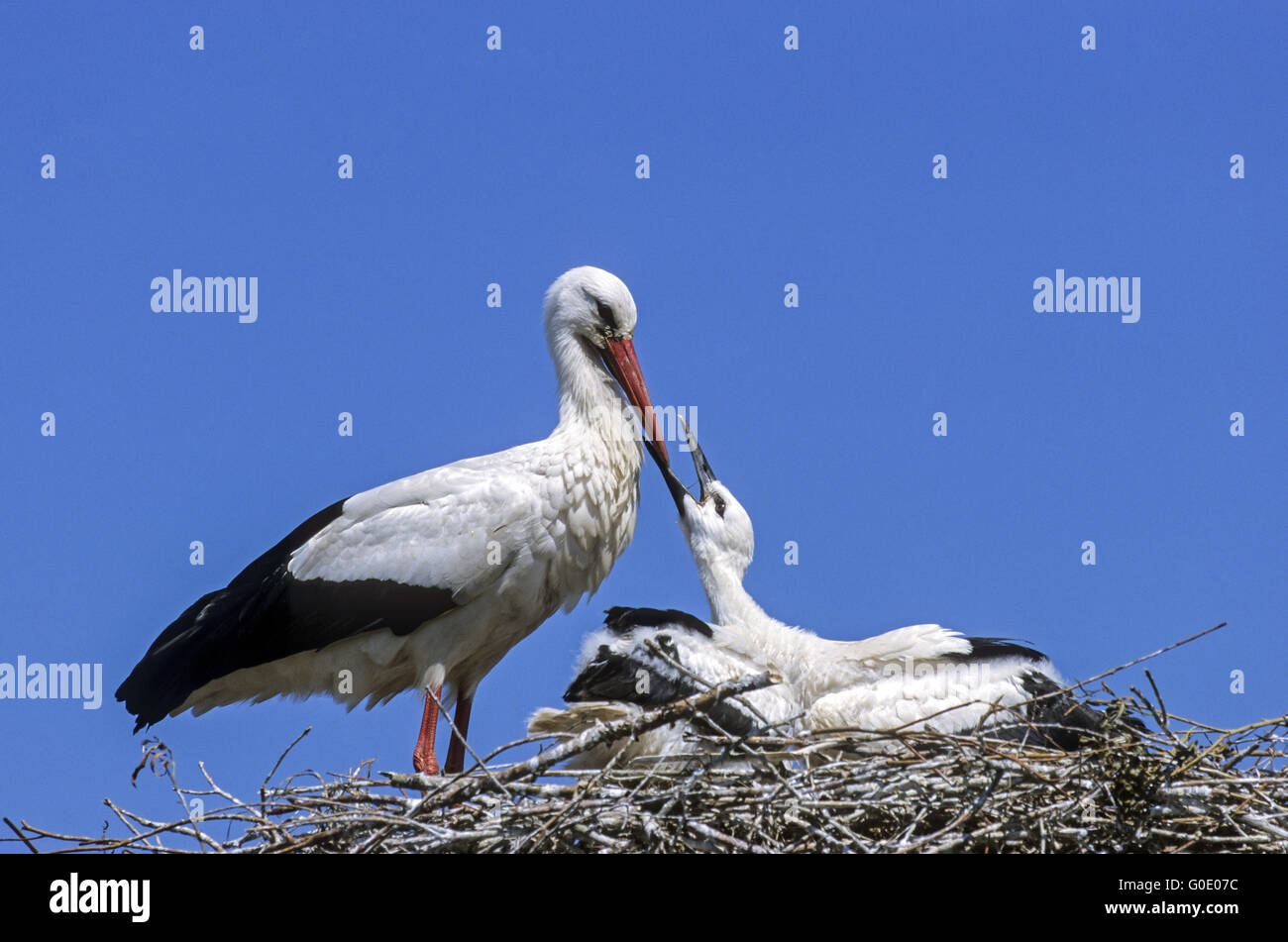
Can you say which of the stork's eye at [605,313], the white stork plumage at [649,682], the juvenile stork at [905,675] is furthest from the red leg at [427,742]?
the stork's eye at [605,313]

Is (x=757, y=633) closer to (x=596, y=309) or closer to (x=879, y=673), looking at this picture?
(x=879, y=673)

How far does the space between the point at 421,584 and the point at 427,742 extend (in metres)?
0.56

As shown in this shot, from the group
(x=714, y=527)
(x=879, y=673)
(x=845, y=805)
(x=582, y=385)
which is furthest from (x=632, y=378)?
(x=845, y=805)

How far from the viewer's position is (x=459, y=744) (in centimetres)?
540

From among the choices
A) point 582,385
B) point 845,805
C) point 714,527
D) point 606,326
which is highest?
point 606,326

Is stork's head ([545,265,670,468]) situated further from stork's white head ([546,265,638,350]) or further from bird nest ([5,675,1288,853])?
bird nest ([5,675,1288,853])

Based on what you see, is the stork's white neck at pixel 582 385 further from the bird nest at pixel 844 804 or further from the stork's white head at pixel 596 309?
the bird nest at pixel 844 804

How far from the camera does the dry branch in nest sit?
11.7ft

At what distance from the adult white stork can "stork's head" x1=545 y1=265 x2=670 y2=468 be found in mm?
152

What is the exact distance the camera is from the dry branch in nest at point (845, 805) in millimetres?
3566

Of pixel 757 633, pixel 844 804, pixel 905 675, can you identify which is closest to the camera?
pixel 844 804

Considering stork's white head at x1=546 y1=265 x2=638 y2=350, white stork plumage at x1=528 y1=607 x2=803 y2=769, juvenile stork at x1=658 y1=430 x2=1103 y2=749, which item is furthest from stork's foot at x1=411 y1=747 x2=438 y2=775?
stork's white head at x1=546 y1=265 x2=638 y2=350

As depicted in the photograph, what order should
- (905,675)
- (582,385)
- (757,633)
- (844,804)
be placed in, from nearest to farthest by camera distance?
(844,804) → (905,675) → (582,385) → (757,633)
